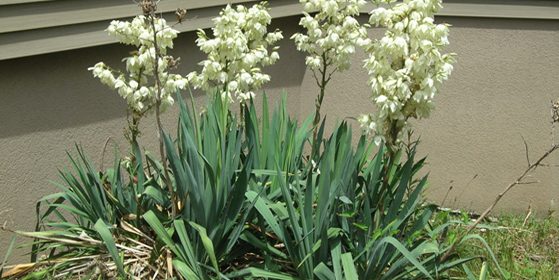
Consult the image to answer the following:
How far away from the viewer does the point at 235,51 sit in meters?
2.84

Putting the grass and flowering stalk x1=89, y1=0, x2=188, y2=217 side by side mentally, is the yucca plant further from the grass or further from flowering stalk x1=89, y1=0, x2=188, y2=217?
the grass

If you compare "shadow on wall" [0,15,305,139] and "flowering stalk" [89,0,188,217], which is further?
"shadow on wall" [0,15,305,139]

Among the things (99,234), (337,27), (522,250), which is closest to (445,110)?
(522,250)

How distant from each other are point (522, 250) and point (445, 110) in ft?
4.42

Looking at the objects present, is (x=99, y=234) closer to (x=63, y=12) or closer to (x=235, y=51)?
(x=235, y=51)

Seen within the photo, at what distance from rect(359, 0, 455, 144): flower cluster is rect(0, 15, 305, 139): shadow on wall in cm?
203

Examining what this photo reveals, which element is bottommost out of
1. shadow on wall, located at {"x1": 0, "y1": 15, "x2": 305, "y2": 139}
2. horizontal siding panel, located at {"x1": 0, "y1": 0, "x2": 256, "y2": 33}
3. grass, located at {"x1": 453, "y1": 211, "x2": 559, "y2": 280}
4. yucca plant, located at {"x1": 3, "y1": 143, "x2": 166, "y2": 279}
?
grass, located at {"x1": 453, "y1": 211, "x2": 559, "y2": 280}

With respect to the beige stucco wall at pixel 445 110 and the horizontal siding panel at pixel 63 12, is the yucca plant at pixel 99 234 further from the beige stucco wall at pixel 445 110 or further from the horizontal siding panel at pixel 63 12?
the horizontal siding panel at pixel 63 12

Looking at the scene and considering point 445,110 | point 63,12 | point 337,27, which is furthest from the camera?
point 445,110

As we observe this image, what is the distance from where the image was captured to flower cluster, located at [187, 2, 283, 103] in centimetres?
282

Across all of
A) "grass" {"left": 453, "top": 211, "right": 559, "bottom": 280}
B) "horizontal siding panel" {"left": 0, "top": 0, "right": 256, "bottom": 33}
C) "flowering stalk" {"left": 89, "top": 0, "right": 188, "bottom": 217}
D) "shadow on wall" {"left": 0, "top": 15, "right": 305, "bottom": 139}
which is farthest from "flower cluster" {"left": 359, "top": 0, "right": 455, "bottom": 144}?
"shadow on wall" {"left": 0, "top": 15, "right": 305, "bottom": 139}

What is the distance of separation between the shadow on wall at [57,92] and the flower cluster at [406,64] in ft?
6.67

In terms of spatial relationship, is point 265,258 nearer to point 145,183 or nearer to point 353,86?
point 145,183

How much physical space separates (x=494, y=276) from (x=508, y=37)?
2.05 meters
